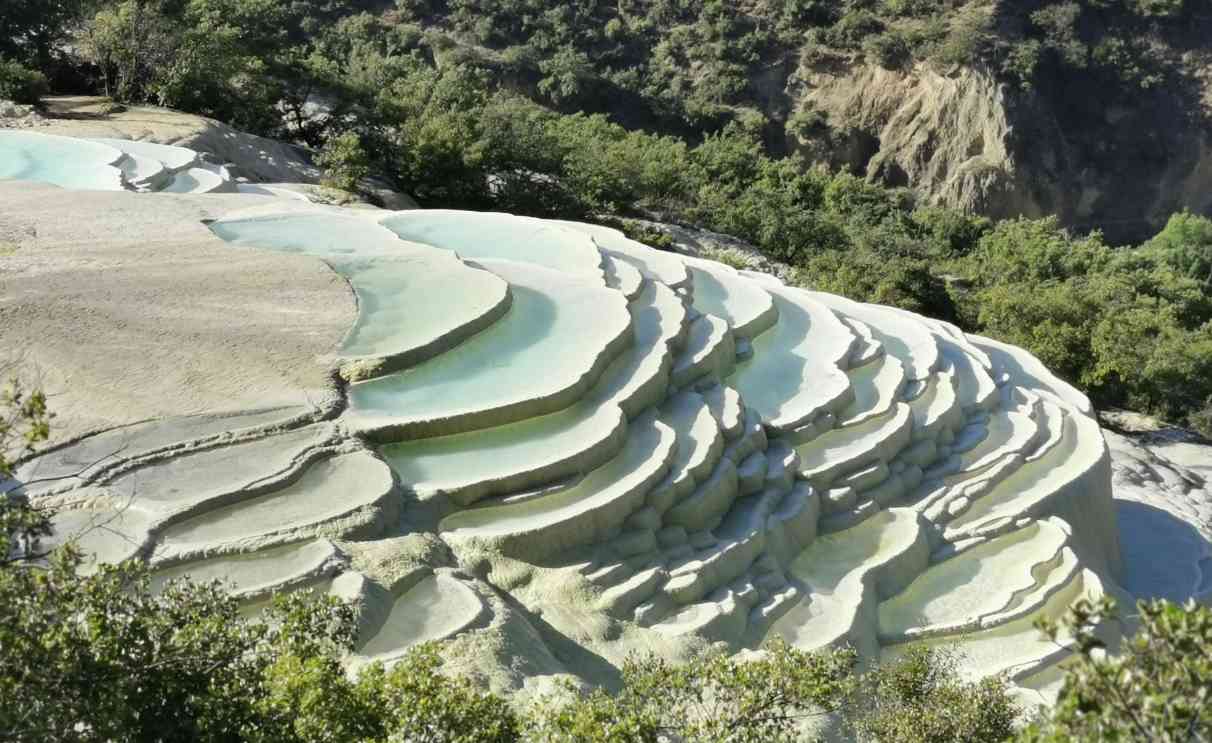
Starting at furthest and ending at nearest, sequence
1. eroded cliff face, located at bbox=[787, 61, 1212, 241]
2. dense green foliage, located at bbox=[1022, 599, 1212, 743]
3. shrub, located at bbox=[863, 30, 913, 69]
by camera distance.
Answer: shrub, located at bbox=[863, 30, 913, 69] < eroded cliff face, located at bbox=[787, 61, 1212, 241] < dense green foliage, located at bbox=[1022, 599, 1212, 743]

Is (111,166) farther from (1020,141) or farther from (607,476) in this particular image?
(1020,141)

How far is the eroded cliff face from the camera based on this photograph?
36.0 metres

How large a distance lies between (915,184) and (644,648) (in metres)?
31.4

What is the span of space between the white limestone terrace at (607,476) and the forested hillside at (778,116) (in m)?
6.81

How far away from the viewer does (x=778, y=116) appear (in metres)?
37.8

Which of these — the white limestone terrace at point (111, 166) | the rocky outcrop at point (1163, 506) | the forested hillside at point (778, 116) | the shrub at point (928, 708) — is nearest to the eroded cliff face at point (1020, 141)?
the forested hillside at point (778, 116)

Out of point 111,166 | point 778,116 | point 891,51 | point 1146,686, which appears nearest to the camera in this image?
point 1146,686

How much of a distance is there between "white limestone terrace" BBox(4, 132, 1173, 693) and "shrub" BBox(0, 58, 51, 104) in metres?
6.83

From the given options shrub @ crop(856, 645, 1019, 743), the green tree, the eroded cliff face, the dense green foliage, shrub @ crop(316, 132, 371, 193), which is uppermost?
the dense green foliage

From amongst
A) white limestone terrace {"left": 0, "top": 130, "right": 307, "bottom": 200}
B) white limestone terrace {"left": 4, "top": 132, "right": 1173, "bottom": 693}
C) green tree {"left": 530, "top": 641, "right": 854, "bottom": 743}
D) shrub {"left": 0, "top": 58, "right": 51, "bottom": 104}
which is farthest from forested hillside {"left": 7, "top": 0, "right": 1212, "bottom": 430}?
green tree {"left": 530, "top": 641, "right": 854, "bottom": 743}

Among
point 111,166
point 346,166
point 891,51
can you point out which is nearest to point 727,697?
point 111,166

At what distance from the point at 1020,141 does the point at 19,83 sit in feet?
92.0

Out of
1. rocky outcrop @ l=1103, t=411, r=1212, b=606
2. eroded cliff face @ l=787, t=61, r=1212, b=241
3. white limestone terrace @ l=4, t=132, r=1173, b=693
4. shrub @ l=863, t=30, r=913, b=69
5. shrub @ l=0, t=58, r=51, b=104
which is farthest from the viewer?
shrub @ l=863, t=30, r=913, b=69

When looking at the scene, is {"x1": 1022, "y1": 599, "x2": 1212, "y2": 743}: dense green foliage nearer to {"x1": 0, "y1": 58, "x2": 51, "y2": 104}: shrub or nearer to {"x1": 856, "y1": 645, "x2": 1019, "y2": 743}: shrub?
{"x1": 856, "y1": 645, "x2": 1019, "y2": 743}: shrub
